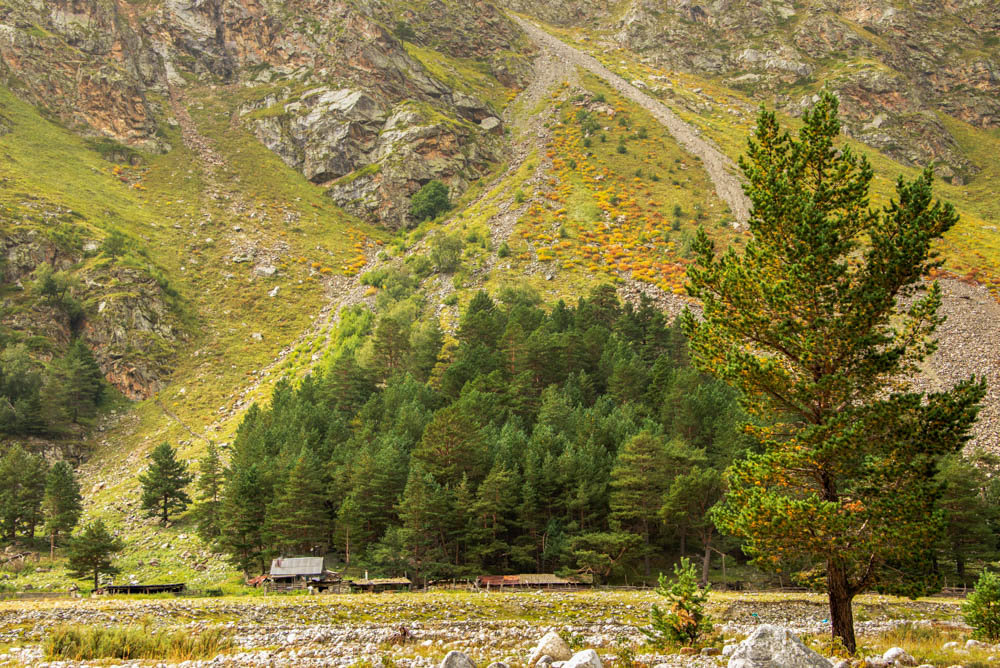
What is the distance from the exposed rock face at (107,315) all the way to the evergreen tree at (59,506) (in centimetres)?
3032

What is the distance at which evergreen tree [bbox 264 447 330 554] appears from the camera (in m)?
47.7

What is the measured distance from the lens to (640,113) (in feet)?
524

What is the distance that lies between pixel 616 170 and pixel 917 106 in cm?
10227

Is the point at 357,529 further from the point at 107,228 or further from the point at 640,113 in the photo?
the point at 640,113

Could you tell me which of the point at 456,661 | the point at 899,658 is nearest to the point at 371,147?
the point at 456,661

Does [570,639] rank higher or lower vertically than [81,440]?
lower

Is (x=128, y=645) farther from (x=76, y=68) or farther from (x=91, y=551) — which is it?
(x=76, y=68)

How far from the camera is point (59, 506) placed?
54562mm

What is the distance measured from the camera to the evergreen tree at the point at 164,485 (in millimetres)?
58625

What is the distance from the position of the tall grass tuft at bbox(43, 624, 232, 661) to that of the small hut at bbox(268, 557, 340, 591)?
758 inches

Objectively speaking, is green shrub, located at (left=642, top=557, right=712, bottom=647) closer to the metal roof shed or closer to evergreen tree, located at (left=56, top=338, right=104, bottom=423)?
the metal roof shed

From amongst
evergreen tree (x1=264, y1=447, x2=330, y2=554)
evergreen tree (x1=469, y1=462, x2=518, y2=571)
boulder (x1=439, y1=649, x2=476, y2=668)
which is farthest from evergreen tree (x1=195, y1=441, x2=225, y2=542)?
boulder (x1=439, y1=649, x2=476, y2=668)

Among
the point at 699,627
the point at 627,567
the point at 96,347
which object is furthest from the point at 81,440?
the point at 699,627

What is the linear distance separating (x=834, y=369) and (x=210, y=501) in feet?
176
